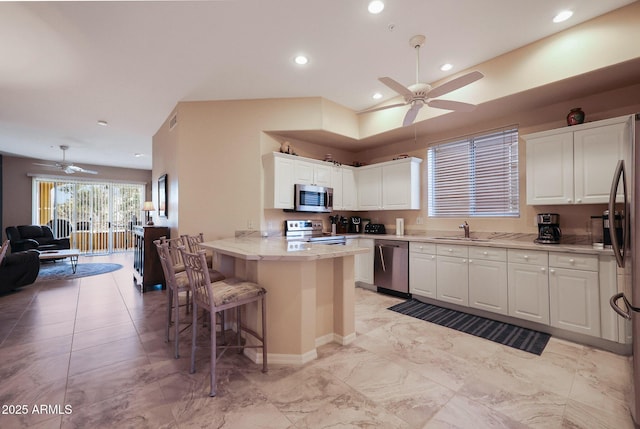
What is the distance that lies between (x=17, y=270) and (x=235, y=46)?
4854 mm

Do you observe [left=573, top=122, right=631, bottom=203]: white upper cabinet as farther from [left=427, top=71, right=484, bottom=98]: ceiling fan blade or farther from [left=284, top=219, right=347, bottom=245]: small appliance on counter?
[left=284, top=219, right=347, bottom=245]: small appliance on counter

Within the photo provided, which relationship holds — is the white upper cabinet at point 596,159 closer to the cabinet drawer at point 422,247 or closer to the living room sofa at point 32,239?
the cabinet drawer at point 422,247

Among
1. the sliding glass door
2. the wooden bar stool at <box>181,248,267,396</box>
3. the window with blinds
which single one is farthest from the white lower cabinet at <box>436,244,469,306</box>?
the sliding glass door

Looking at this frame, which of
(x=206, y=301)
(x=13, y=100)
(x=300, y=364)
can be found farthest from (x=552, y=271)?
(x=13, y=100)

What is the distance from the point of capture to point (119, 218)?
30.0 ft

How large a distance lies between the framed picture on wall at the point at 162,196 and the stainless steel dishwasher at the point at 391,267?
144 inches

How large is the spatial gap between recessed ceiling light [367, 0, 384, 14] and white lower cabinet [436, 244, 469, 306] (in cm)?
274

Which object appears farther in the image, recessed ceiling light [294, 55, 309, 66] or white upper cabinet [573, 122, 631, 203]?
recessed ceiling light [294, 55, 309, 66]

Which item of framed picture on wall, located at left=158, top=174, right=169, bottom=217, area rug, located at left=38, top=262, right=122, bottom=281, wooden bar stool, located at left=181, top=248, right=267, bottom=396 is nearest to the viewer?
wooden bar stool, located at left=181, top=248, right=267, bottom=396

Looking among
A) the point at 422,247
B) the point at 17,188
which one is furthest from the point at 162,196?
the point at 17,188

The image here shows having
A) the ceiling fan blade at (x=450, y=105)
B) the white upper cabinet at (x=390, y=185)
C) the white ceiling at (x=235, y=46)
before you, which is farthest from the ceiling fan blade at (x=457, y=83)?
the white upper cabinet at (x=390, y=185)

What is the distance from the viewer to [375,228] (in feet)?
16.5

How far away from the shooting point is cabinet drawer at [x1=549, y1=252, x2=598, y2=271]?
8.31 feet

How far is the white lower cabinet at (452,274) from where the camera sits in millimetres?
3400
